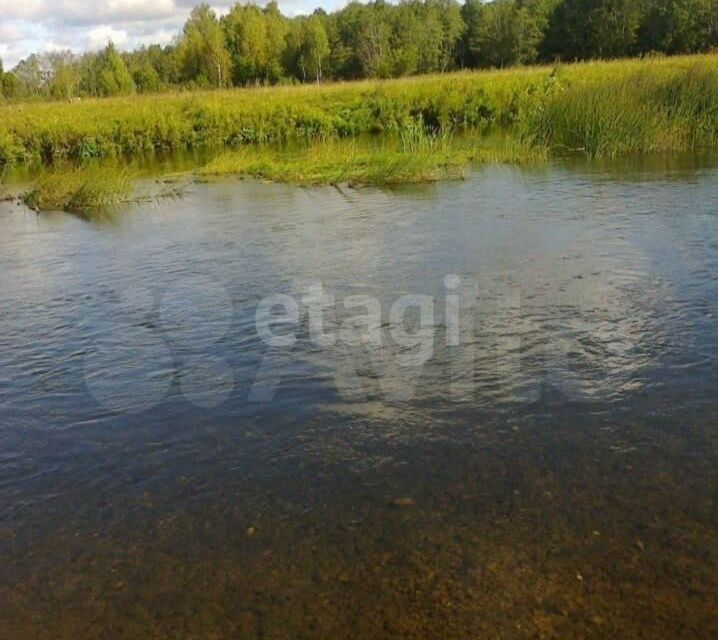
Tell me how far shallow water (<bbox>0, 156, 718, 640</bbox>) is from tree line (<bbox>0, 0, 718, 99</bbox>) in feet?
146

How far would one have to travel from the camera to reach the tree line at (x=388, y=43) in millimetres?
51994

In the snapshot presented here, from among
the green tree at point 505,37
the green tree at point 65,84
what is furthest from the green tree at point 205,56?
the green tree at point 505,37

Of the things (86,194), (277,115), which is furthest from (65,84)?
(86,194)

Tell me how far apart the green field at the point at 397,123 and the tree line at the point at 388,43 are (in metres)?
22.0

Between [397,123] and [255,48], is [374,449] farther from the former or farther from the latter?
[255,48]

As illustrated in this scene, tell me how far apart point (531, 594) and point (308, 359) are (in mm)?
3261

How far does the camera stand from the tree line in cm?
5199

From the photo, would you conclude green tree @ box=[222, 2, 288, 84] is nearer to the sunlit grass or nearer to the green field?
the green field

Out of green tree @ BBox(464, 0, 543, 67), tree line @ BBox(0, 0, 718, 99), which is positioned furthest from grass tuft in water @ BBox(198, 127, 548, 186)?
green tree @ BBox(464, 0, 543, 67)

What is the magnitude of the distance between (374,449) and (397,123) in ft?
78.7

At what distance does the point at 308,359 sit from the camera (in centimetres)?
639

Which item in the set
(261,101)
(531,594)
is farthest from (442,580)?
(261,101)

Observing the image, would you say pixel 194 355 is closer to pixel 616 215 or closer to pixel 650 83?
pixel 616 215

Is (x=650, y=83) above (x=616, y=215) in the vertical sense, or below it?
above
